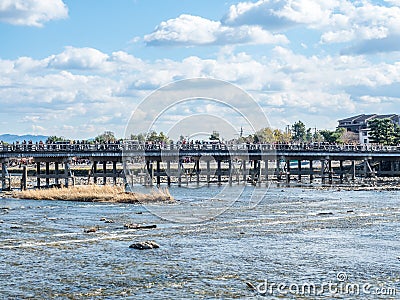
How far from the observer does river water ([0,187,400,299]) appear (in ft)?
79.0

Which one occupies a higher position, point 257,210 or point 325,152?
point 325,152

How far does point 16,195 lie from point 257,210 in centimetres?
2693

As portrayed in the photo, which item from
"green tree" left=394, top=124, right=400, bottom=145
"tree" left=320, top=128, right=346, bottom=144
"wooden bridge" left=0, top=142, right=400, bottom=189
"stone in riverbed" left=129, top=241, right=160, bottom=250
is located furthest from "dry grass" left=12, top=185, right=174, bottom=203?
"tree" left=320, top=128, right=346, bottom=144

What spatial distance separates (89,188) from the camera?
67625 millimetres

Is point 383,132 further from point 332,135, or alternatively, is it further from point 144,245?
point 144,245

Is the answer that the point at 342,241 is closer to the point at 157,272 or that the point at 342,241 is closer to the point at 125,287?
the point at 157,272

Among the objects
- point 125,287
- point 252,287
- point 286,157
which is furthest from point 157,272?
point 286,157
